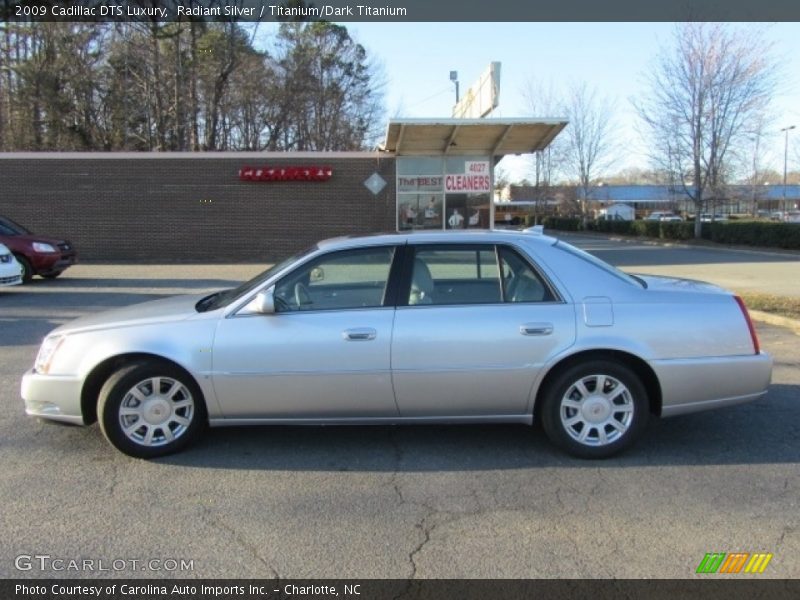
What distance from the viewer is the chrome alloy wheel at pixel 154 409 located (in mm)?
4359

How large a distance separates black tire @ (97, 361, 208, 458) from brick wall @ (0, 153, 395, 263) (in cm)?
1772

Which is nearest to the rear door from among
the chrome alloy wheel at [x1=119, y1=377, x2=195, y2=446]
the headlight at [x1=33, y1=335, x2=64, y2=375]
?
the chrome alloy wheel at [x1=119, y1=377, x2=195, y2=446]

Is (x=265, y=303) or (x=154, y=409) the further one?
(x=154, y=409)

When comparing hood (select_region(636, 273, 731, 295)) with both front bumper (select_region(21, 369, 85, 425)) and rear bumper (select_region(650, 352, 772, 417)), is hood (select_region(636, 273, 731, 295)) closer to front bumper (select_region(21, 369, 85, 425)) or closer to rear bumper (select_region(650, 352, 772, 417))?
rear bumper (select_region(650, 352, 772, 417))

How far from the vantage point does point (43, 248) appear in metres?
14.7

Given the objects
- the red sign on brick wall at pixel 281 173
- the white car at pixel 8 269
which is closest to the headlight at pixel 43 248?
the white car at pixel 8 269

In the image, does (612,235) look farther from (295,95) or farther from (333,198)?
(333,198)

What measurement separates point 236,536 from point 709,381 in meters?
3.13

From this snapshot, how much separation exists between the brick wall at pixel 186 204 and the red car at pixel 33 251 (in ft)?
22.0

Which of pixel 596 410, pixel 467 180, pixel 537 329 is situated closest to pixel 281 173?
pixel 467 180

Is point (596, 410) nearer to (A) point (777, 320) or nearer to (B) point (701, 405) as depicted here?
(B) point (701, 405)

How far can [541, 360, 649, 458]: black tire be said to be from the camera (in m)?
4.34

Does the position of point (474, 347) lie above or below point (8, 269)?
below

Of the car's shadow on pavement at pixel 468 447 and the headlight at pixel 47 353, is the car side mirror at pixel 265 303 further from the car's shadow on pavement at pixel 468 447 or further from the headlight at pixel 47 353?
the headlight at pixel 47 353
